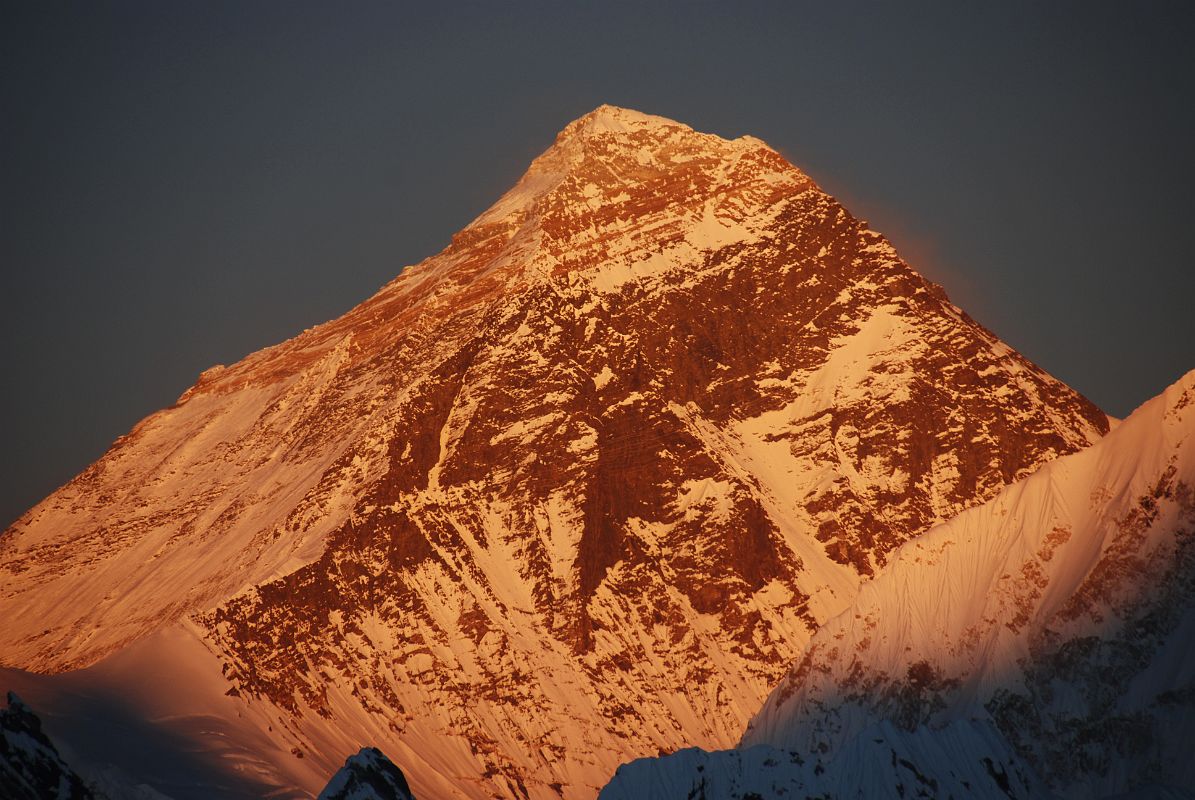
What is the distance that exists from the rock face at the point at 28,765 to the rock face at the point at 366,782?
13207 millimetres

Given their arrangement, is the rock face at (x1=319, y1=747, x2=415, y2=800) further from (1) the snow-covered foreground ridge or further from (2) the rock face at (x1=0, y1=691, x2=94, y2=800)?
(1) the snow-covered foreground ridge

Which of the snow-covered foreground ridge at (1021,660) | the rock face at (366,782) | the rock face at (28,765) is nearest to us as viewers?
the rock face at (28,765)

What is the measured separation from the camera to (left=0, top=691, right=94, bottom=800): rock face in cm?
10444

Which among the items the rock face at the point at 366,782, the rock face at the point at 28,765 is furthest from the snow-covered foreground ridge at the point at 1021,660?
the rock face at the point at 28,765

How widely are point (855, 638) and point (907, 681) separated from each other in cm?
1012

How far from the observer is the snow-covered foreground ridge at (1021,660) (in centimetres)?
13988

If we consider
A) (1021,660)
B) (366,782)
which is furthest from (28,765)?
(1021,660)

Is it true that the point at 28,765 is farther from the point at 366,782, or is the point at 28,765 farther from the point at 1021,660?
the point at 1021,660

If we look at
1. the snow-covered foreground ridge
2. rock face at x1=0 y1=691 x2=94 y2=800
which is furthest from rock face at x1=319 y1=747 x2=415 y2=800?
the snow-covered foreground ridge

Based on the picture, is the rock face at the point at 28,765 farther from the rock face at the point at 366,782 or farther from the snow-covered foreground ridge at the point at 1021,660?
the snow-covered foreground ridge at the point at 1021,660

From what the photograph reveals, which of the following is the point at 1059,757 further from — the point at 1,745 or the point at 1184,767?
the point at 1,745

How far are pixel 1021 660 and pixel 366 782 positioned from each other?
64969 mm

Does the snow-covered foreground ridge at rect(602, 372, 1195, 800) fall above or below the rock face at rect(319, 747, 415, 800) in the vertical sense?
below

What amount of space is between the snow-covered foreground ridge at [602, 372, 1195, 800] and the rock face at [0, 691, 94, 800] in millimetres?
39581
